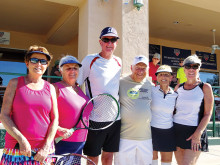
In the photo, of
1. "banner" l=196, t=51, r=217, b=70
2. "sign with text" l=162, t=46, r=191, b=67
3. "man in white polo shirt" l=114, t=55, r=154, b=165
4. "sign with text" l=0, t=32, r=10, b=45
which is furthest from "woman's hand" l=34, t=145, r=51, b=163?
"banner" l=196, t=51, r=217, b=70

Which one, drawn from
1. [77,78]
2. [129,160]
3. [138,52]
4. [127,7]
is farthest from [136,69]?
[127,7]

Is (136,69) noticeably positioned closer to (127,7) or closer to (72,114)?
(72,114)

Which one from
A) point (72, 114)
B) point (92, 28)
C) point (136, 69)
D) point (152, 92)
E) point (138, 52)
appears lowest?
point (72, 114)

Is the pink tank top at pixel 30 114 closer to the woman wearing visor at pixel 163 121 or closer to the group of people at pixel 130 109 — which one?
the group of people at pixel 130 109

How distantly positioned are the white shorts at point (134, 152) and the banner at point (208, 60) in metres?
10.0

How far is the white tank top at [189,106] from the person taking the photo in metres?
3.09

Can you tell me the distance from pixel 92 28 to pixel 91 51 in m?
0.54

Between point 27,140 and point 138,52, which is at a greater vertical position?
point 138,52

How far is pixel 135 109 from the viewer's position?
3078 millimetres

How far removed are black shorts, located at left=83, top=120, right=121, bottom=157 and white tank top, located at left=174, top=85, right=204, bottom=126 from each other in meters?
0.85

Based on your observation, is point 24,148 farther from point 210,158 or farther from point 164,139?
point 210,158

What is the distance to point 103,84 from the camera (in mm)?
2963

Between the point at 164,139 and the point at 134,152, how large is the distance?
0.46 meters

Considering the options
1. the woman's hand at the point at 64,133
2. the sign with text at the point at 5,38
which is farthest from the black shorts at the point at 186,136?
the sign with text at the point at 5,38
